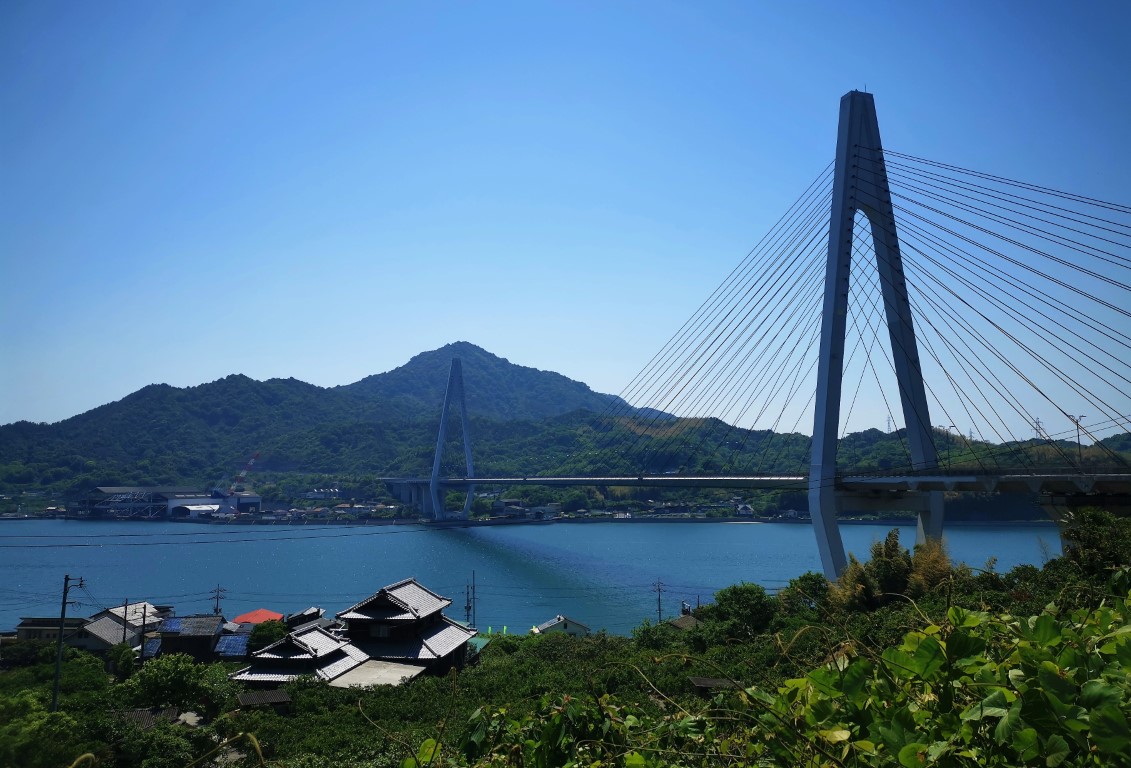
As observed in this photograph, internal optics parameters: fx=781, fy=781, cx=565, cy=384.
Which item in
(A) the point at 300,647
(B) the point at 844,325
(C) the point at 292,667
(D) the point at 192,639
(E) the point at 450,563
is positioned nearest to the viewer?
(B) the point at 844,325

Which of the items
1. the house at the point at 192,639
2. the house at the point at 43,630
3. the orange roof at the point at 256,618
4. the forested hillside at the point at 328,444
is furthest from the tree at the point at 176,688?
the forested hillside at the point at 328,444

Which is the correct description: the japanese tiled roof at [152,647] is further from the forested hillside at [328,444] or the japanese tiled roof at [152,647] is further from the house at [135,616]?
the forested hillside at [328,444]

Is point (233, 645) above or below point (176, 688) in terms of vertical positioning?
below

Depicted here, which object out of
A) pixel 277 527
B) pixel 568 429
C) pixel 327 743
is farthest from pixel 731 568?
pixel 568 429

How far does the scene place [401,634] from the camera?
9.48 metres

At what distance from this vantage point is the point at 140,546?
2709 cm

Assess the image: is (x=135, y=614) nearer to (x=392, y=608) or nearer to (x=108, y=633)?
(x=108, y=633)

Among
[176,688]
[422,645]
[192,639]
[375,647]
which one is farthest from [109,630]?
[176,688]

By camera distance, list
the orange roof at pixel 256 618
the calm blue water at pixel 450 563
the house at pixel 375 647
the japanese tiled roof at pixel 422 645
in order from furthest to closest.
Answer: the calm blue water at pixel 450 563 → the orange roof at pixel 256 618 → the japanese tiled roof at pixel 422 645 → the house at pixel 375 647

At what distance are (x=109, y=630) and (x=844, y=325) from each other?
1117 cm

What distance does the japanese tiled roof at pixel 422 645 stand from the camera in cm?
898

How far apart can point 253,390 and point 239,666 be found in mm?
52510

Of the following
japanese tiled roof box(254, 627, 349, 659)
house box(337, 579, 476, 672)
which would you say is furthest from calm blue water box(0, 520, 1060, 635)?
japanese tiled roof box(254, 627, 349, 659)

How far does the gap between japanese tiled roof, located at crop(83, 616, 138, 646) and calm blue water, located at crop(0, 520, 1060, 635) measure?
2670 mm
